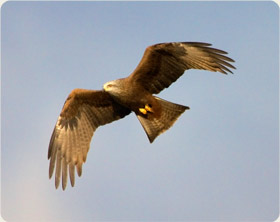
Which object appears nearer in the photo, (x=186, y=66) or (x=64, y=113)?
(x=186, y=66)

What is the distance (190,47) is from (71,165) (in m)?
3.41

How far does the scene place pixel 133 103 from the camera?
917 centimetres

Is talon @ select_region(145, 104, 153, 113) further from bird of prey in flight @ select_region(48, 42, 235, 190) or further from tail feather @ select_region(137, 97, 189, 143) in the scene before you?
tail feather @ select_region(137, 97, 189, 143)

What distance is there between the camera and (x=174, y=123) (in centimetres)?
954

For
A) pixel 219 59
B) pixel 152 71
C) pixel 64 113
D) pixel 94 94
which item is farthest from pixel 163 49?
pixel 64 113

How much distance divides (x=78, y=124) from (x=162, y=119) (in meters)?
1.88

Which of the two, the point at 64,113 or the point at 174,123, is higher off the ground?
the point at 64,113

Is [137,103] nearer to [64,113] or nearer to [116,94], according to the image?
[116,94]

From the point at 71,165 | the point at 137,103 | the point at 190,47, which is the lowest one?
the point at 71,165

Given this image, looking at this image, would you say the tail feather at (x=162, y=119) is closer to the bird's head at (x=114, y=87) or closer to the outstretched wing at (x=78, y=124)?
the outstretched wing at (x=78, y=124)

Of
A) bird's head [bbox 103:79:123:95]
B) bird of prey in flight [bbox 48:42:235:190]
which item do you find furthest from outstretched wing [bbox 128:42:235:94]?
bird's head [bbox 103:79:123:95]

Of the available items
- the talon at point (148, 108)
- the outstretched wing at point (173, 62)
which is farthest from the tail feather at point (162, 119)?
the outstretched wing at point (173, 62)

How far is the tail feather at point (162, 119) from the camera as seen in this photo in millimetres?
9453

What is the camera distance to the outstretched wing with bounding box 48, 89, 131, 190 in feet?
32.0
